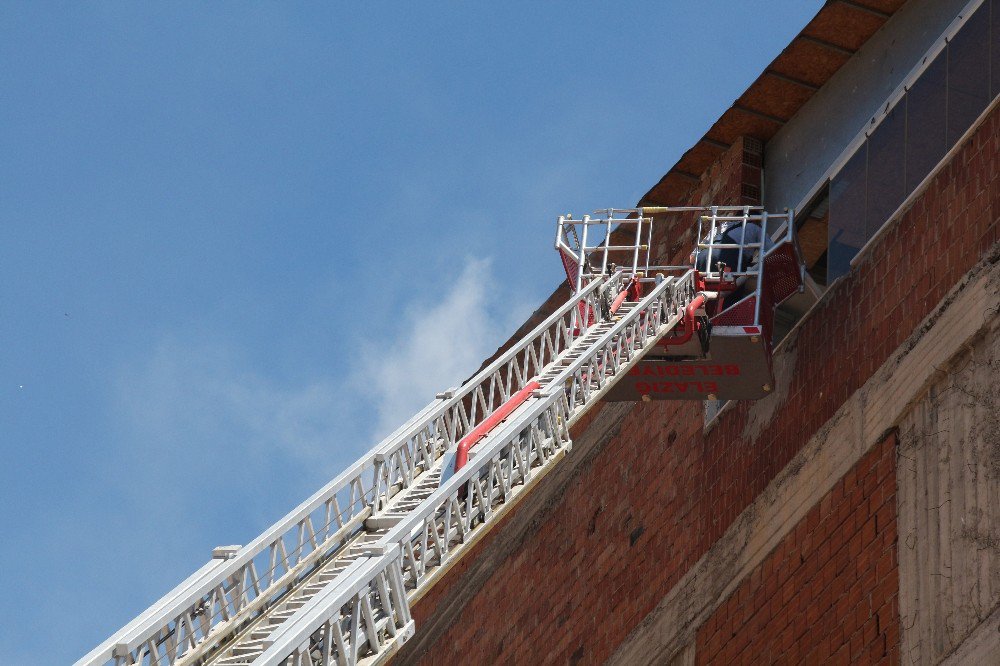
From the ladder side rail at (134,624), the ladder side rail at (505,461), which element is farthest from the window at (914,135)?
the ladder side rail at (134,624)

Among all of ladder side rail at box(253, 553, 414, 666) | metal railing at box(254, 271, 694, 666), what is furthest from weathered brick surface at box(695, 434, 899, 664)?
ladder side rail at box(253, 553, 414, 666)

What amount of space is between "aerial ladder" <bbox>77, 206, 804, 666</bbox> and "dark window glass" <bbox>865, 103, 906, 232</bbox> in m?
0.92

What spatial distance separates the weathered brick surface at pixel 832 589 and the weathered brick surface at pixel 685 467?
3.68 ft

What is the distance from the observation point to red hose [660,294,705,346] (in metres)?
15.9

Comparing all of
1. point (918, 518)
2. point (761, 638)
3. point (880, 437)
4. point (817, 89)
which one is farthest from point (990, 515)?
point (817, 89)

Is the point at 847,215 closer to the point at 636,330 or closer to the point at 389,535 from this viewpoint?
the point at 636,330

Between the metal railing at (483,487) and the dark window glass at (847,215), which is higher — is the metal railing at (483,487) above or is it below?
below

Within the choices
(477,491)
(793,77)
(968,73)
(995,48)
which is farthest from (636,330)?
(793,77)

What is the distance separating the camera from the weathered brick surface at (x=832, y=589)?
1357cm

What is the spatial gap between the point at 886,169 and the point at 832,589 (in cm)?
463

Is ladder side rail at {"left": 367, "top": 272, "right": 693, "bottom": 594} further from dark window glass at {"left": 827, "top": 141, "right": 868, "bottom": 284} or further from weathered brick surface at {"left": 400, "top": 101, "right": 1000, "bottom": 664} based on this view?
dark window glass at {"left": 827, "top": 141, "right": 868, "bottom": 284}

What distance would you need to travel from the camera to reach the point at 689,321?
15.9 metres

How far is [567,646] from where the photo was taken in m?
20.1

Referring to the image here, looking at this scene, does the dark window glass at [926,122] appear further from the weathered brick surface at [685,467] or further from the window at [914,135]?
the weathered brick surface at [685,467]
